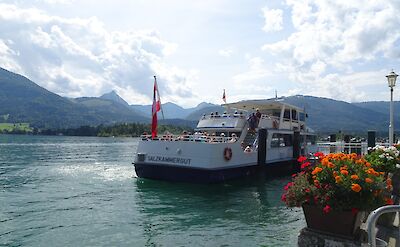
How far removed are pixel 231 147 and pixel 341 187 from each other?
1621cm

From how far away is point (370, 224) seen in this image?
4480mm

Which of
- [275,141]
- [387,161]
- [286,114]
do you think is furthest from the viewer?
[286,114]

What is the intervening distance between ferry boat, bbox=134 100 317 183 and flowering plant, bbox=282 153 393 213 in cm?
1424

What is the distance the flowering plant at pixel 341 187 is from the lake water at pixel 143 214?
5.03 m

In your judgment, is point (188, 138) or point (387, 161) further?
point (188, 138)

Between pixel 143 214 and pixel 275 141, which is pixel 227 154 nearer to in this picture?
pixel 275 141

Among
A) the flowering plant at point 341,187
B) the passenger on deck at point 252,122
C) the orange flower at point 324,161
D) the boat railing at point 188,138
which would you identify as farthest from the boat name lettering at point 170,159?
the orange flower at point 324,161

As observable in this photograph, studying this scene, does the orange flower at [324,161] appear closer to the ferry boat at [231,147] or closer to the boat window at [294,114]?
the ferry boat at [231,147]

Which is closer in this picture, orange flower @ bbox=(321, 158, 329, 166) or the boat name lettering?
orange flower @ bbox=(321, 158, 329, 166)

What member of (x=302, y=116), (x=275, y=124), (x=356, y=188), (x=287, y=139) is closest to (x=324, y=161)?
(x=356, y=188)

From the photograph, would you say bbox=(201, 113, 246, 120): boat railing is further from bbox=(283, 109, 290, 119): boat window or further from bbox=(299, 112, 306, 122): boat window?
bbox=(299, 112, 306, 122): boat window

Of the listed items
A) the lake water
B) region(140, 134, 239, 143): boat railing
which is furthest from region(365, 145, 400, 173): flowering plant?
region(140, 134, 239, 143): boat railing

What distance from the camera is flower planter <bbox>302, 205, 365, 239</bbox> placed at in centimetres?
617

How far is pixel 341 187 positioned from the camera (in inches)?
246
